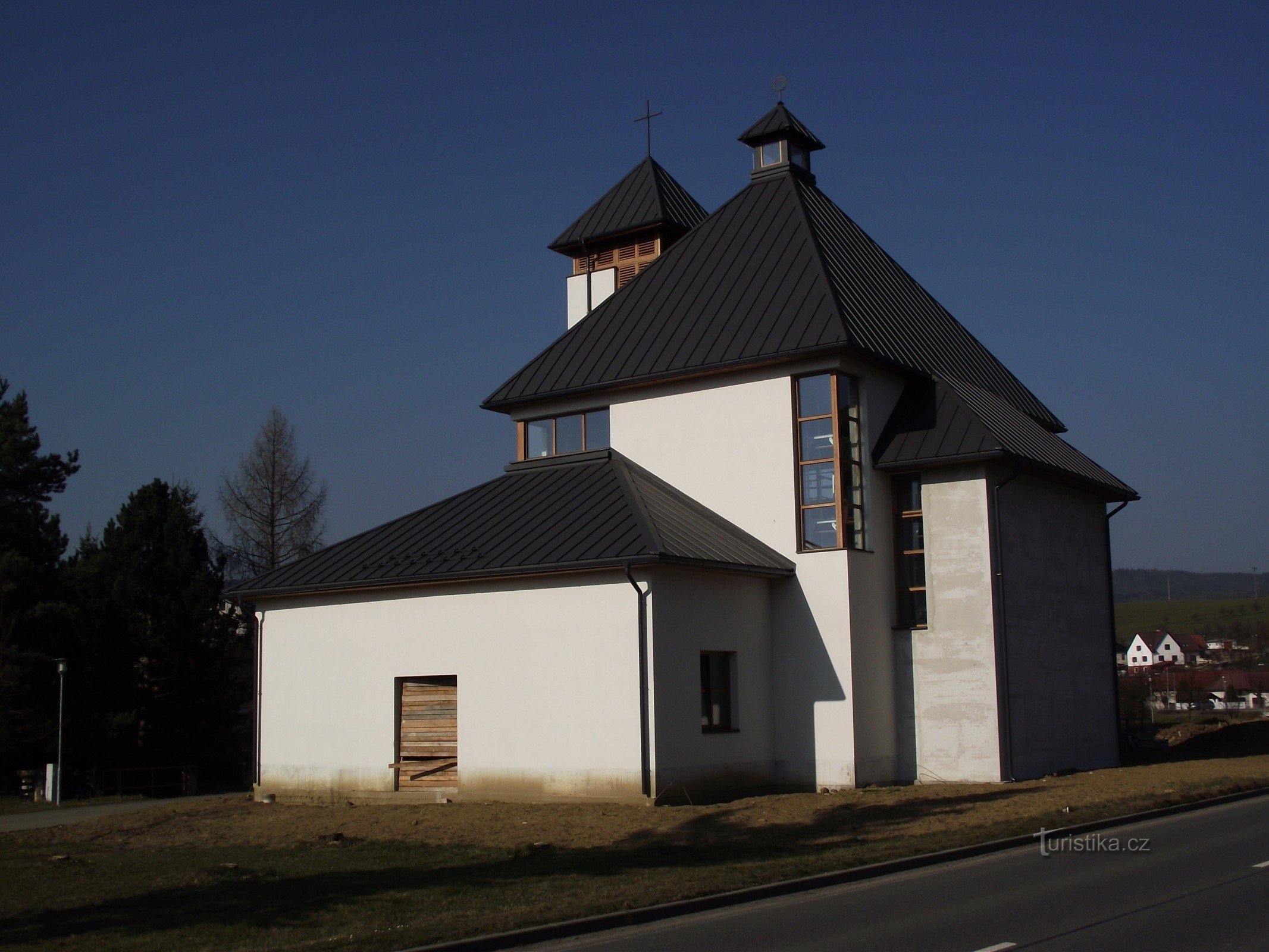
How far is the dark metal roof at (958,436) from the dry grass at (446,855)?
5769 mm

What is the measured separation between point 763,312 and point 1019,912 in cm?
1564

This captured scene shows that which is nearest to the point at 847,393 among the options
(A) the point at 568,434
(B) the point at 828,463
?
(B) the point at 828,463

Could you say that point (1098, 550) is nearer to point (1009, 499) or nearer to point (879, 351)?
point (1009, 499)

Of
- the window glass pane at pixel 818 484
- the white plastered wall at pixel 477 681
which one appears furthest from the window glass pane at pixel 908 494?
the white plastered wall at pixel 477 681

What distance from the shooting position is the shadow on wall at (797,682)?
21422 mm

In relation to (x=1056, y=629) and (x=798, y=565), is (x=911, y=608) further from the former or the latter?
(x=1056, y=629)

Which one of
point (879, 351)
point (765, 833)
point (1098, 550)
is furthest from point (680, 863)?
point (1098, 550)

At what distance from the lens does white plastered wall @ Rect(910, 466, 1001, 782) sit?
21.7 meters

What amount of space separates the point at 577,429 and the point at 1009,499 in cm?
871

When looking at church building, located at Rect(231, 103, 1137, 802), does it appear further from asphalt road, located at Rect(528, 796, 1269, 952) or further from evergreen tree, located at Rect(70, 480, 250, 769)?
evergreen tree, located at Rect(70, 480, 250, 769)

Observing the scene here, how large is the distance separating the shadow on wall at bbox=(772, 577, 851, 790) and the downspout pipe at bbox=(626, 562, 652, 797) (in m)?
3.96

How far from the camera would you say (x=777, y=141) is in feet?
93.9

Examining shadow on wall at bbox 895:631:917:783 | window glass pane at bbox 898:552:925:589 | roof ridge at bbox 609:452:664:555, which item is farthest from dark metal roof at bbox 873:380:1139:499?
roof ridge at bbox 609:452:664:555

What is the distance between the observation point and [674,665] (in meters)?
19.2
